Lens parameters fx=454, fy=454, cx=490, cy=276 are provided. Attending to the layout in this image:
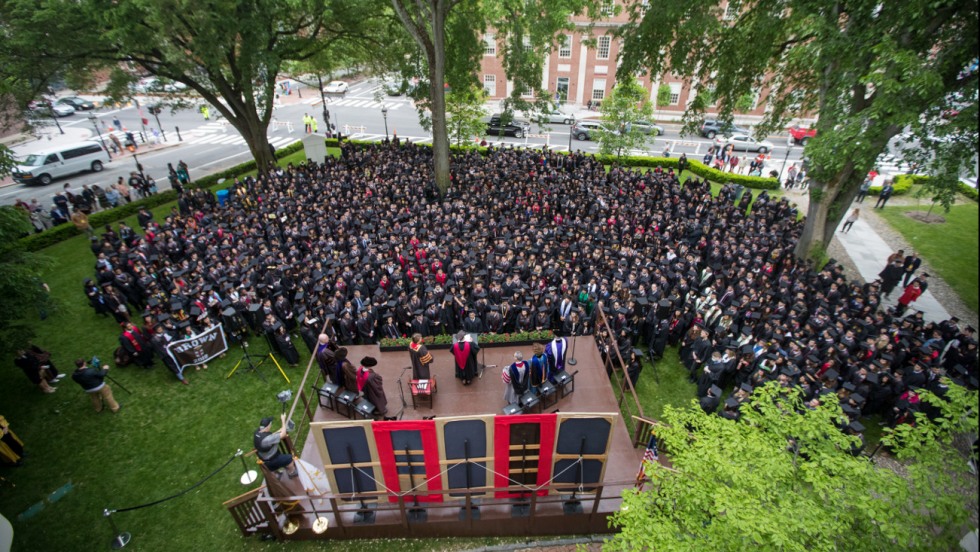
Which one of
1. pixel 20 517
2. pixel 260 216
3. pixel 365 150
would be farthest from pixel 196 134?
pixel 20 517

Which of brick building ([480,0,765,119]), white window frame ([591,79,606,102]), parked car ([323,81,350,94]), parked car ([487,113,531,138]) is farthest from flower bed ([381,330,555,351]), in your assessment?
parked car ([323,81,350,94])

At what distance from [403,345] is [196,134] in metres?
35.4

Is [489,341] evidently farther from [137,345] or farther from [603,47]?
[603,47]

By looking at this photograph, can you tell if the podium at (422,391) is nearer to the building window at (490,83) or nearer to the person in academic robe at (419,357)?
the person in academic robe at (419,357)

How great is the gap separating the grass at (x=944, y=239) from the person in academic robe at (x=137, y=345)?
26634 millimetres

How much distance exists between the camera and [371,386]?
30.9 feet

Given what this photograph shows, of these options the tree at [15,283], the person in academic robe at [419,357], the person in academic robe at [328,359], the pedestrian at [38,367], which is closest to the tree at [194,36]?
the tree at [15,283]

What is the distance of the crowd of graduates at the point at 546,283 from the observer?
11250 millimetres

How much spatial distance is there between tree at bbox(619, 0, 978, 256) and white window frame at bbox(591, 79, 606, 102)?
26001 millimetres

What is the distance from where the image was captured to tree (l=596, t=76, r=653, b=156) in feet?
81.5

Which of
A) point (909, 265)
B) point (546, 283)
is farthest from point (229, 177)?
point (909, 265)

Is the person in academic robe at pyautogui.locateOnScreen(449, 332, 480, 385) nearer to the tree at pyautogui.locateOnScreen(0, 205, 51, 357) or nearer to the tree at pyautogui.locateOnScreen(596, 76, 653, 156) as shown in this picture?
the tree at pyautogui.locateOnScreen(0, 205, 51, 357)

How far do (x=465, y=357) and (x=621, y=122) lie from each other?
1986 cm

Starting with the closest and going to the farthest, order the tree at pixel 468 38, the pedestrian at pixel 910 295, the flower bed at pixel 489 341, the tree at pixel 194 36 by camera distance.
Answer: the flower bed at pixel 489 341, the pedestrian at pixel 910 295, the tree at pixel 194 36, the tree at pixel 468 38
